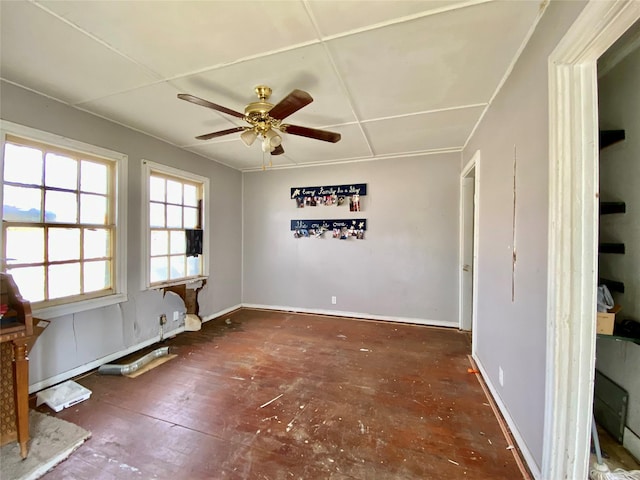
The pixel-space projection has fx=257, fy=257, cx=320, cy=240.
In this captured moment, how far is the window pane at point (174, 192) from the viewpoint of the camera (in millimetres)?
3361

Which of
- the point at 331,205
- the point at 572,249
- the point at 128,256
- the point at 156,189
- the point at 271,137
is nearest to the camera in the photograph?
the point at 572,249

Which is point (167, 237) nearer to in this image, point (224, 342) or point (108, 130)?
point (108, 130)

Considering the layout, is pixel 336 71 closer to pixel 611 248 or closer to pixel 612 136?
pixel 612 136

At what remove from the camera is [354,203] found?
3.96 m

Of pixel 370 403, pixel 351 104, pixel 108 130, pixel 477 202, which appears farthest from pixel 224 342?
pixel 477 202

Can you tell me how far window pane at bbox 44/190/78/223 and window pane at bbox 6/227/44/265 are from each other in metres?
0.16

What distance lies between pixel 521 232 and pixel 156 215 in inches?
144

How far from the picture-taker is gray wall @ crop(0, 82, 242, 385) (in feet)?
7.00

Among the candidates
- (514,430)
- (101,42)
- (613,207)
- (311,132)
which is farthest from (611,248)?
(101,42)

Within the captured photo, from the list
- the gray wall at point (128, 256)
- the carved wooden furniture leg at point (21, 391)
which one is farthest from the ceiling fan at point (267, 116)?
the carved wooden furniture leg at point (21, 391)

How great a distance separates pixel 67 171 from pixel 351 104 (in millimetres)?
2662

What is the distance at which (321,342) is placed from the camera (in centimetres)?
313

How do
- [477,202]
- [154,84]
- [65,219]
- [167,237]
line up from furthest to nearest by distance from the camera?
[167,237] → [477,202] → [65,219] → [154,84]

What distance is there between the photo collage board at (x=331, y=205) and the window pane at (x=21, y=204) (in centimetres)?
291
